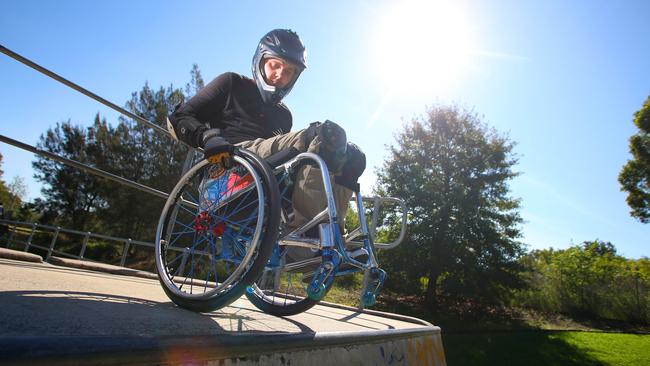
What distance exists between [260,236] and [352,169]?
2.54 feet

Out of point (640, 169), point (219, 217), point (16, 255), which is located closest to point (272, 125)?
point (219, 217)

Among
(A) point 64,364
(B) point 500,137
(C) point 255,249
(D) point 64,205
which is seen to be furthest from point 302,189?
(D) point 64,205

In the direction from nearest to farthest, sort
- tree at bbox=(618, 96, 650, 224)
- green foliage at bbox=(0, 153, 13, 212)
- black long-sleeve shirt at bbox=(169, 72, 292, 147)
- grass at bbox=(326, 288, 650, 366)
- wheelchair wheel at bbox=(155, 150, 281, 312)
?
wheelchair wheel at bbox=(155, 150, 281, 312), black long-sleeve shirt at bbox=(169, 72, 292, 147), grass at bbox=(326, 288, 650, 366), tree at bbox=(618, 96, 650, 224), green foliage at bbox=(0, 153, 13, 212)

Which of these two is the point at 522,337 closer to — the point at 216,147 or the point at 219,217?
the point at 219,217

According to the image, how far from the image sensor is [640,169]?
20.4 metres

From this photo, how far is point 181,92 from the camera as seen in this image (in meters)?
26.0

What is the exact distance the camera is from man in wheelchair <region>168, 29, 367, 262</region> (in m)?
1.87

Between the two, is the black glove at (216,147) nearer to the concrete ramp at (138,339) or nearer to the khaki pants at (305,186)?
the khaki pants at (305,186)

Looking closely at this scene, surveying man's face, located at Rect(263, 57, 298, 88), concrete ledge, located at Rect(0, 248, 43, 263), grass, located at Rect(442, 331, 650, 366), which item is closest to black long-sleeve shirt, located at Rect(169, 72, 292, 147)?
man's face, located at Rect(263, 57, 298, 88)

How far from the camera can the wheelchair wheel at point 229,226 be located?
150cm

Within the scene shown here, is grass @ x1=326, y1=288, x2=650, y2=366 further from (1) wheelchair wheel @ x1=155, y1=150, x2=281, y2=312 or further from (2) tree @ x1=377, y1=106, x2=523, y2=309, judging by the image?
(1) wheelchair wheel @ x1=155, y1=150, x2=281, y2=312

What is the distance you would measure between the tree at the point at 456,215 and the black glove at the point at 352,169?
15.9 m

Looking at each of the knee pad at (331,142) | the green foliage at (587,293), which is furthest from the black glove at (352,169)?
the green foliage at (587,293)

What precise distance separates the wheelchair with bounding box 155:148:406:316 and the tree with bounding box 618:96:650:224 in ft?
85.3
